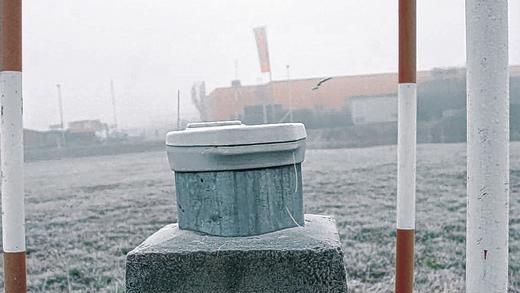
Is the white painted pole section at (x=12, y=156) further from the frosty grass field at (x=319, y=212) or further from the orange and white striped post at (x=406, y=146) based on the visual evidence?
the frosty grass field at (x=319, y=212)

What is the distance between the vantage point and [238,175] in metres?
1.19

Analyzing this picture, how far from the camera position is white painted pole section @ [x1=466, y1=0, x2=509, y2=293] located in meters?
0.75

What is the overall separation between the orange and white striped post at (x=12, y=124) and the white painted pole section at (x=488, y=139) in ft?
3.01

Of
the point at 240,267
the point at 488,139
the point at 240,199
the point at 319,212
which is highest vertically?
the point at 488,139

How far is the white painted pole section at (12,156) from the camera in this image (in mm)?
1214

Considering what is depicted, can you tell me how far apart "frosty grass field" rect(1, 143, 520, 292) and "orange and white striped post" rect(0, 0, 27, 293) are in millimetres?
1310

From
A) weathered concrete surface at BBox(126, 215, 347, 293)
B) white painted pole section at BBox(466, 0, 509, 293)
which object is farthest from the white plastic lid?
white painted pole section at BBox(466, 0, 509, 293)

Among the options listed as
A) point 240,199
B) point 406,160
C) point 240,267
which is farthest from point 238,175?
point 406,160

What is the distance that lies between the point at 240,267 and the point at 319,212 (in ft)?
9.96

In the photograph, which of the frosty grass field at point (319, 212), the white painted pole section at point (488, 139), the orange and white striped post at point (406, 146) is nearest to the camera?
the white painted pole section at point (488, 139)

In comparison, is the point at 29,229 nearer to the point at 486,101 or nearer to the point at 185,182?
the point at 185,182

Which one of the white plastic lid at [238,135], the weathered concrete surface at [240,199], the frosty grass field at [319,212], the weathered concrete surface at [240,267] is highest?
the white plastic lid at [238,135]

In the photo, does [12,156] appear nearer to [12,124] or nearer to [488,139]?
[12,124]

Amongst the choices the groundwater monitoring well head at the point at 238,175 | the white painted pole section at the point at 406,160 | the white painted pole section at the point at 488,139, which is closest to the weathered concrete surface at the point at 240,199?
the groundwater monitoring well head at the point at 238,175
